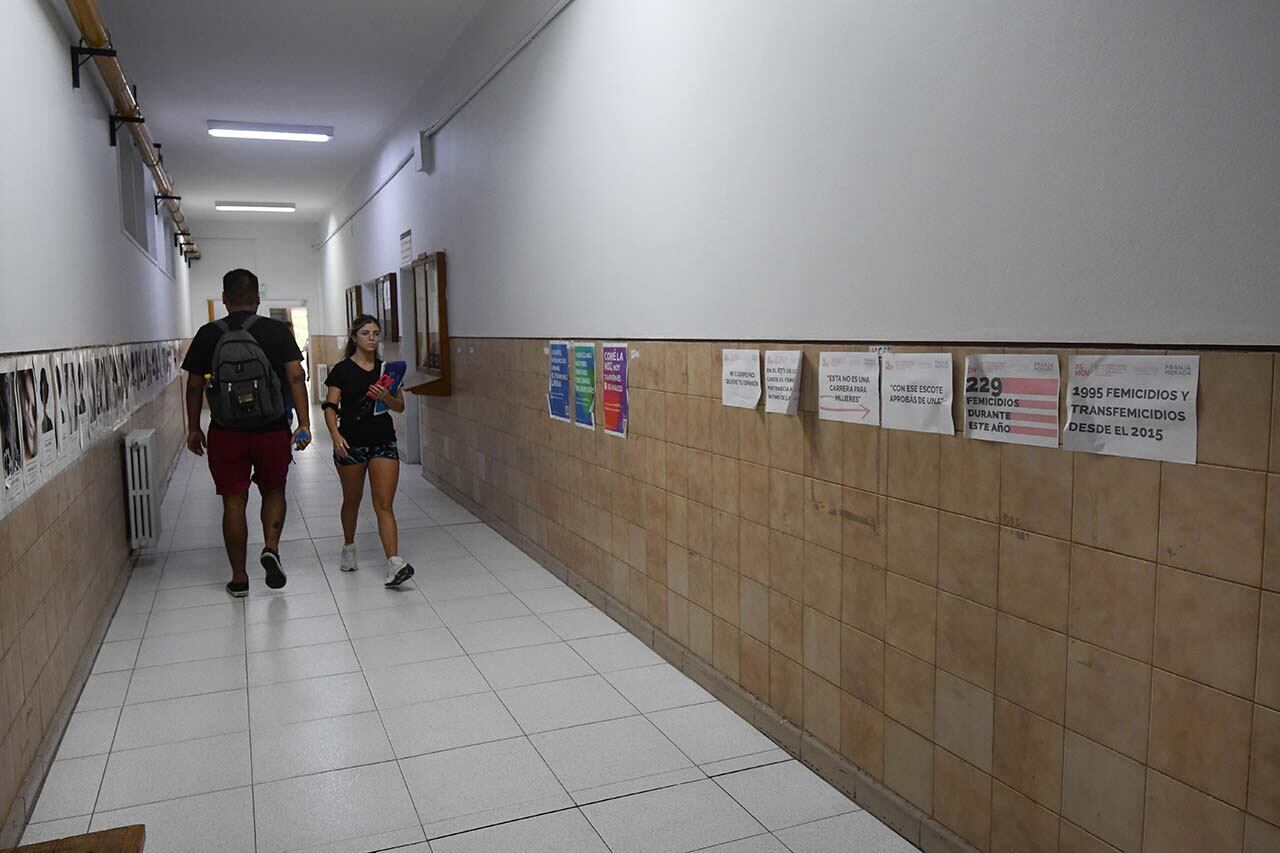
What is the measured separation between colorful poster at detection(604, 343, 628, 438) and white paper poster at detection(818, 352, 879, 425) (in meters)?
1.55

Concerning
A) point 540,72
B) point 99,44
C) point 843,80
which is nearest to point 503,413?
point 540,72

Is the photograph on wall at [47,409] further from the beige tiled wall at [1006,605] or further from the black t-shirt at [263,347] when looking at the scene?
the beige tiled wall at [1006,605]

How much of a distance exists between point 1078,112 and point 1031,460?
732 millimetres

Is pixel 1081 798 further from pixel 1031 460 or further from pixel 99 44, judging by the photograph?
pixel 99 44

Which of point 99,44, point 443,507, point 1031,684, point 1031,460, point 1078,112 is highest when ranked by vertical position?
point 99,44

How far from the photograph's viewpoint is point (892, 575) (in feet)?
8.22

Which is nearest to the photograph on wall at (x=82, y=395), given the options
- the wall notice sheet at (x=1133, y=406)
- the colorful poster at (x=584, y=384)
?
the colorful poster at (x=584, y=384)

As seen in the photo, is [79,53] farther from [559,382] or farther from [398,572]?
[398,572]

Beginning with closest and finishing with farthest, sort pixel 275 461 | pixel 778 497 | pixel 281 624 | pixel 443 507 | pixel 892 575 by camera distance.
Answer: pixel 892 575 → pixel 778 497 → pixel 281 624 → pixel 275 461 → pixel 443 507

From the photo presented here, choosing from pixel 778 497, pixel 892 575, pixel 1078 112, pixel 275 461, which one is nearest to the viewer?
pixel 1078 112

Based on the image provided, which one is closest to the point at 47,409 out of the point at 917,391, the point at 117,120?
the point at 917,391

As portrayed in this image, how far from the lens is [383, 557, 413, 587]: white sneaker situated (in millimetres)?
4938

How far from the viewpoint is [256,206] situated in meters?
14.6

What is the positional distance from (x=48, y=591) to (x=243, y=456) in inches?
70.8
